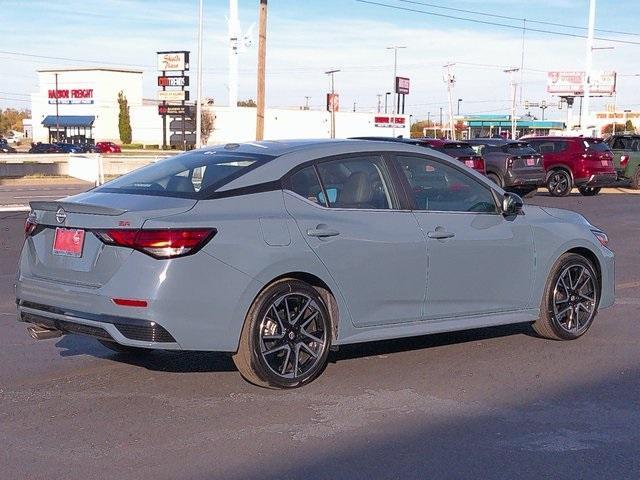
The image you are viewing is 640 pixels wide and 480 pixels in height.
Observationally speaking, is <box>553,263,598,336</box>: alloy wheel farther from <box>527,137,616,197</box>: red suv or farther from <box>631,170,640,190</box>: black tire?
<box>631,170,640,190</box>: black tire

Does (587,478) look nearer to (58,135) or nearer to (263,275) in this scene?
(263,275)

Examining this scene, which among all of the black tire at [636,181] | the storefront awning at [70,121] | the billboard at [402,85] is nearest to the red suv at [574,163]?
the black tire at [636,181]

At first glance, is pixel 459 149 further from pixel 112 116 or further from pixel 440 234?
pixel 112 116

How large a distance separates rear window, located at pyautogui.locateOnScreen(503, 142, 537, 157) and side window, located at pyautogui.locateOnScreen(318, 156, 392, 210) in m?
20.9

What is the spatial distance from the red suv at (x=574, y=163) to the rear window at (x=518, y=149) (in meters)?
1.90

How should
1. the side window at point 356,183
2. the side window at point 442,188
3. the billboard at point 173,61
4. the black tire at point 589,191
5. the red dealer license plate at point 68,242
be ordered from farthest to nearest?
the billboard at point 173,61 → the black tire at point 589,191 → the side window at point 442,188 → the side window at point 356,183 → the red dealer license plate at point 68,242

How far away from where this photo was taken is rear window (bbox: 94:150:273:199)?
20.8ft

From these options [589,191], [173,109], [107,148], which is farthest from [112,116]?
[589,191]

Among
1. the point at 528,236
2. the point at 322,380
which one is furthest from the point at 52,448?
the point at 528,236

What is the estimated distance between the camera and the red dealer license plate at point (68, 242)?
6082 millimetres

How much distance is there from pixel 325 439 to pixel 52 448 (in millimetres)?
1496

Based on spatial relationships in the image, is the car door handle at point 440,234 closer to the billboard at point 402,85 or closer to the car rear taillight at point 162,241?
the car rear taillight at point 162,241

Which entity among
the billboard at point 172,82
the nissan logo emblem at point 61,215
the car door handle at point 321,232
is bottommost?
the car door handle at point 321,232

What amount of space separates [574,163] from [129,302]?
24965 millimetres
